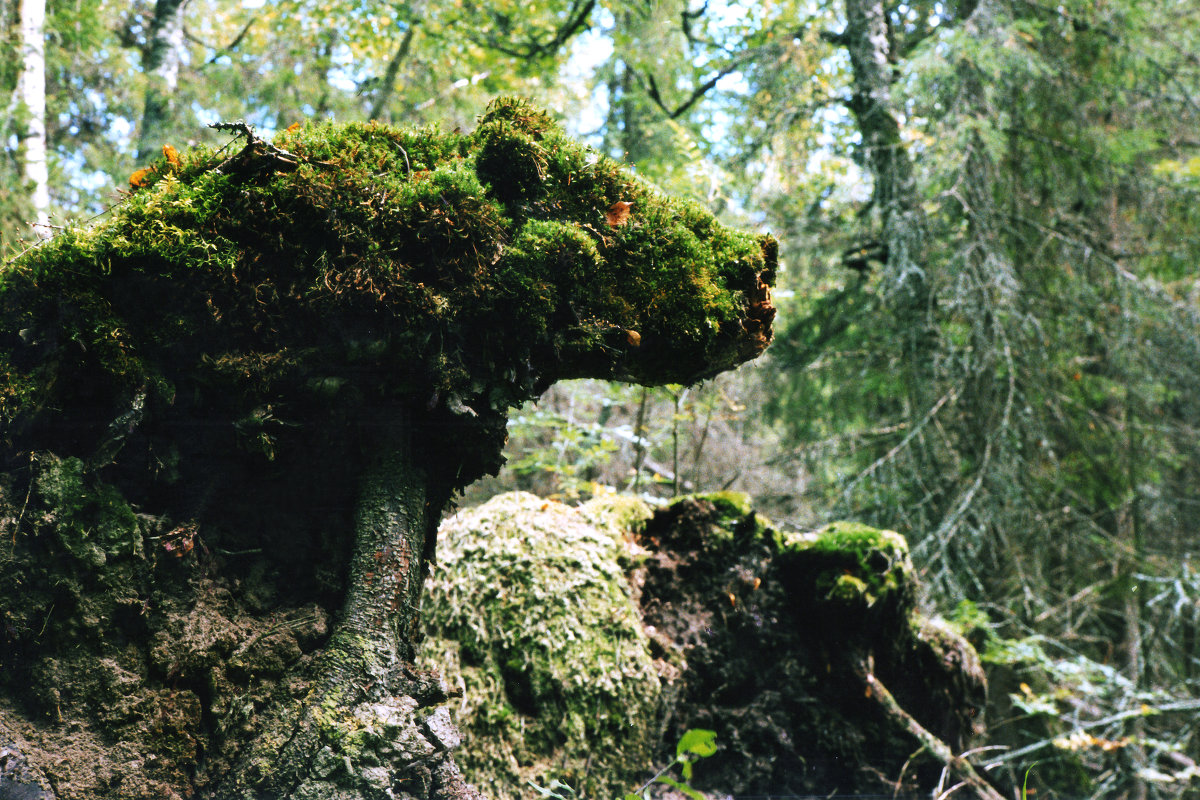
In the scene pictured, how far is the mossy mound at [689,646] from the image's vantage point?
9.17 ft

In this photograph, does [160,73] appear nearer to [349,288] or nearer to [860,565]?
[349,288]

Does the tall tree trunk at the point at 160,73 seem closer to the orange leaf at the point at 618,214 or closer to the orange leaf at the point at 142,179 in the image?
the orange leaf at the point at 142,179

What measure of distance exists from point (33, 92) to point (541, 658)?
6.63m

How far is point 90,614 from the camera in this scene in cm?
161

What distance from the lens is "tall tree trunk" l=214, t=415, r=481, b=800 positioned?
64.0 inches

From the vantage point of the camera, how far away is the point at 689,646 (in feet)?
10.1

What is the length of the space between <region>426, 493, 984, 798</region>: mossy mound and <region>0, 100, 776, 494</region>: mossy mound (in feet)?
3.98

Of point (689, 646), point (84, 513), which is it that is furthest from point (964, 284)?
point (84, 513)

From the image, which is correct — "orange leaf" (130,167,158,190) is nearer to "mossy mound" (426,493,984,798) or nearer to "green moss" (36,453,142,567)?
"green moss" (36,453,142,567)

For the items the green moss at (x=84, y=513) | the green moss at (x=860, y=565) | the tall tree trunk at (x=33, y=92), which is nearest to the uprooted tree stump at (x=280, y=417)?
the green moss at (x=84, y=513)

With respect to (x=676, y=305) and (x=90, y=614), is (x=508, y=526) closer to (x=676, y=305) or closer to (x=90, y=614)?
(x=676, y=305)

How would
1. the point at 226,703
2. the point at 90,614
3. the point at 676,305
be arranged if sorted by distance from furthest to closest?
the point at 676,305
the point at 226,703
the point at 90,614

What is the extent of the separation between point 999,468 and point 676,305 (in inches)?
210

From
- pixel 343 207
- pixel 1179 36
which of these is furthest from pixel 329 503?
pixel 1179 36
